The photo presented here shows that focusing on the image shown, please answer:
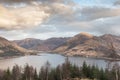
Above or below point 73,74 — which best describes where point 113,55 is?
above

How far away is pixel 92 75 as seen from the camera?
144000 millimetres

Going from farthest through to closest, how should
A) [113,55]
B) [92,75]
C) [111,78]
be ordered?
[92,75]
[111,78]
[113,55]

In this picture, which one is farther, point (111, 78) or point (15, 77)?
point (15, 77)

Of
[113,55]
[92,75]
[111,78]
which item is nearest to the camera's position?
[113,55]

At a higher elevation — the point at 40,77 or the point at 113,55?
the point at 113,55

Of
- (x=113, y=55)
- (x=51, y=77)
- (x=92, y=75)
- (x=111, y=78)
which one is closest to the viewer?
(x=113, y=55)

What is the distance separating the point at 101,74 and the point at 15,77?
202 ft

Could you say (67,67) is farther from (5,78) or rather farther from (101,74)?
(5,78)

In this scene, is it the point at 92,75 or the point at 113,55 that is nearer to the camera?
the point at 113,55

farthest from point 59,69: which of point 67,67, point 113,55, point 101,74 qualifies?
point 113,55

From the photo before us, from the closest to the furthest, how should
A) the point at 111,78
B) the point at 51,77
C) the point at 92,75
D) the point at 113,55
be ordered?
1. the point at 113,55
2. the point at 111,78
3. the point at 92,75
4. the point at 51,77

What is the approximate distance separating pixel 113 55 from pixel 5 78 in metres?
123

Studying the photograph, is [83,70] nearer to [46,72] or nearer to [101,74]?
[101,74]

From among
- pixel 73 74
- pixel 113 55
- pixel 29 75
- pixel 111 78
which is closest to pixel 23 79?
pixel 29 75
